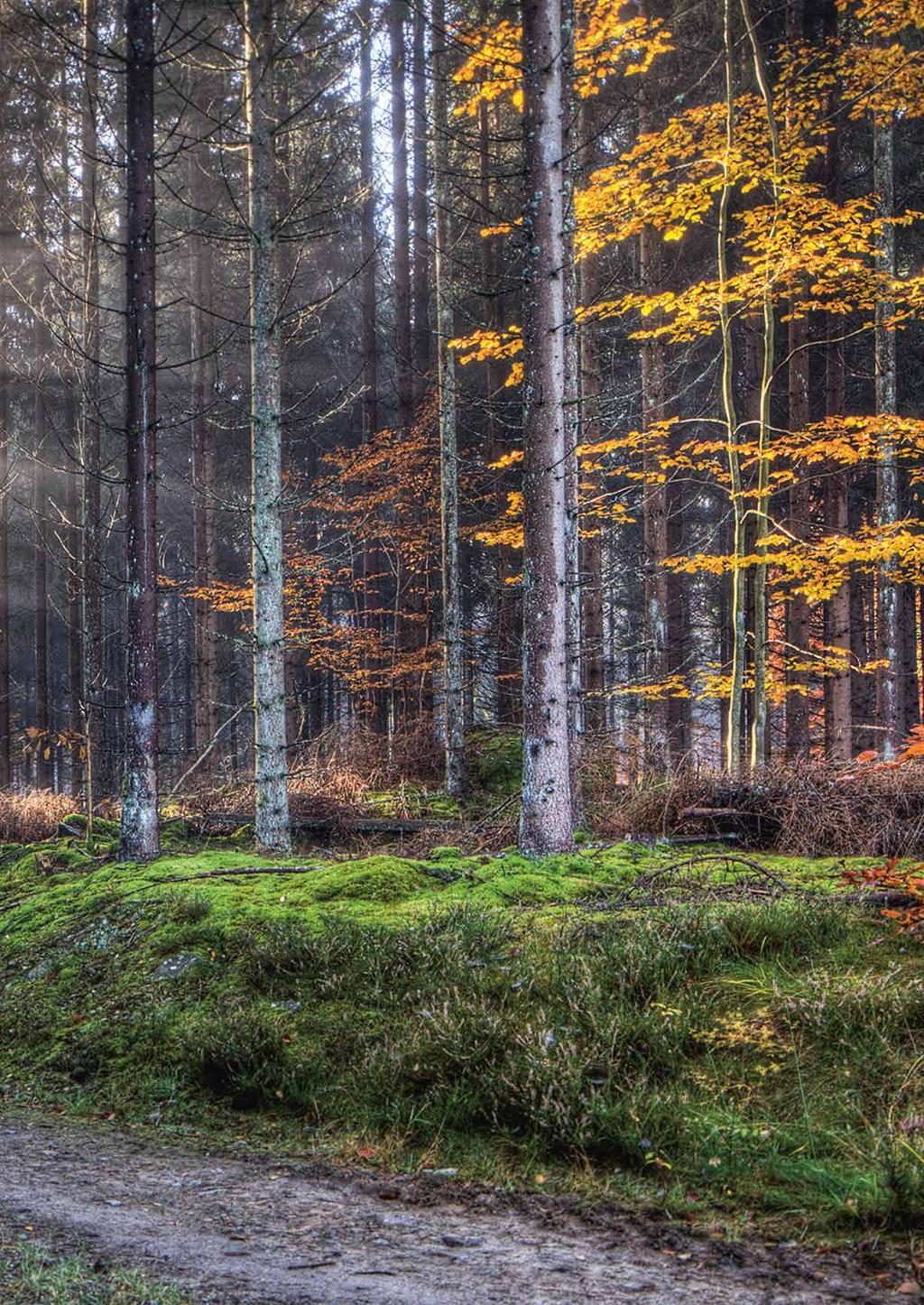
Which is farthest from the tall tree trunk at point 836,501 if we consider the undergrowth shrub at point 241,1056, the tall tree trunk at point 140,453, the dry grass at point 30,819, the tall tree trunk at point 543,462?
the dry grass at point 30,819

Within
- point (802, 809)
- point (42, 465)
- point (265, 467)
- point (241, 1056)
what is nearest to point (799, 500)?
point (802, 809)

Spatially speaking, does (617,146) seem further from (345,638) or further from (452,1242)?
(452,1242)

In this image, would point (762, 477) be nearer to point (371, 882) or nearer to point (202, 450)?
point (371, 882)

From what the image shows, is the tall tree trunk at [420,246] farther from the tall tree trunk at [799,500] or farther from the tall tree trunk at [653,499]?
the tall tree trunk at [799,500]

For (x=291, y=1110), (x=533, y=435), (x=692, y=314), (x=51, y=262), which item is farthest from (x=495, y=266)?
(x=291, y=1110)

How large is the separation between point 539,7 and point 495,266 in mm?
11800

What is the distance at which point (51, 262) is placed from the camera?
21.5 m

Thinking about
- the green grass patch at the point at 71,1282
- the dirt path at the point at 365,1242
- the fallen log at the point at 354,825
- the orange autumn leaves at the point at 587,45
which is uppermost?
the orange autumn leaves at the point at 587,45

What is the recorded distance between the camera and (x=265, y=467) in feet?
35.7

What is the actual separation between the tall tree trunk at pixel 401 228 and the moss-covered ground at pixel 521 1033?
15.2 meters

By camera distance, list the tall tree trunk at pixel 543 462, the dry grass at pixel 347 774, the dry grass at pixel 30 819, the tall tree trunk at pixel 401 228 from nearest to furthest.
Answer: the tall tree trunk at pixel 543 462 < the dry grass at pixel 347 774 < the dry grass at pixel 30 819 < the tall tree trunk at pixel 401 228

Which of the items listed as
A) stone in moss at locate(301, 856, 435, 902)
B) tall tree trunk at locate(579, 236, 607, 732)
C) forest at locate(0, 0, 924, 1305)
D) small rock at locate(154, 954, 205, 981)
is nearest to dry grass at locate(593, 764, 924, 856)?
forest at locate(0, 0, 924, 1305)

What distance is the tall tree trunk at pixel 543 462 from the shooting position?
8555mm

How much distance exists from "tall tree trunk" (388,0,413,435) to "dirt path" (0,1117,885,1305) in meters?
17.7
